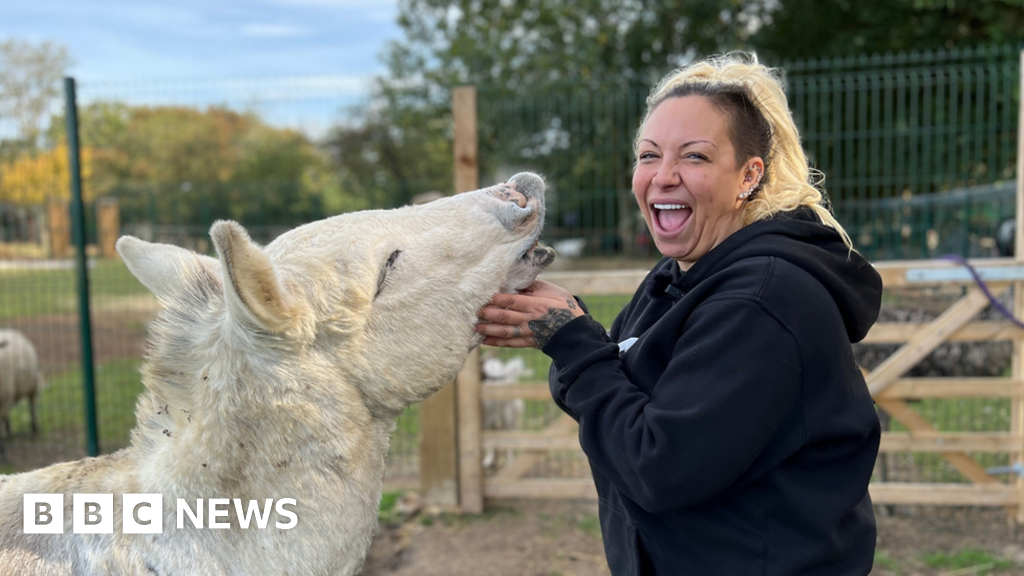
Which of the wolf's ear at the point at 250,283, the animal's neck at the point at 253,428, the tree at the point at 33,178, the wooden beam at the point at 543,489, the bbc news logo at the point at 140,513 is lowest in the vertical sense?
the wooden beam at the point at 543,489

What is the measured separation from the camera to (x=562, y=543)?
16.3 ft

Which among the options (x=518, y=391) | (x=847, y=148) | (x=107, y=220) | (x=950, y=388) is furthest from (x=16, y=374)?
(x=847, y=148)

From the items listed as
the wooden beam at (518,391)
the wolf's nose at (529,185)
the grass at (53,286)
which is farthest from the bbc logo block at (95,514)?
the grass at (53,286)

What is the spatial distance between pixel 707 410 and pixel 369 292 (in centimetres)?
83

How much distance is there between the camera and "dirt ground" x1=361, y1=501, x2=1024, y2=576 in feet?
14.9

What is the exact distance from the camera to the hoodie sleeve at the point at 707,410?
1.43m

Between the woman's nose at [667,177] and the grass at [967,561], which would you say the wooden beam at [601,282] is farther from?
the woman's nose at [667,177]

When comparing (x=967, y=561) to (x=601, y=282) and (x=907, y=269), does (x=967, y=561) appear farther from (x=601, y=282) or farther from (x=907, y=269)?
(x=601, y=282)

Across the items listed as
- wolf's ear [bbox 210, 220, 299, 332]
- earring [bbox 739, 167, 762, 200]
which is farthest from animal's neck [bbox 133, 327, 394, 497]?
earring [bbox 739, 167, 762, 200]

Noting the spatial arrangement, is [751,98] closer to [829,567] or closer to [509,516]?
[829,567]

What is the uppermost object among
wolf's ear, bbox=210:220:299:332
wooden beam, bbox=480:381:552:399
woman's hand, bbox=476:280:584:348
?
wolf's ear, bbox=210:220:299:332

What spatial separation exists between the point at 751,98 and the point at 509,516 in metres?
4.34

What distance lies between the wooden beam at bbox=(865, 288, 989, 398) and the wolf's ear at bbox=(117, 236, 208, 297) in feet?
14.6

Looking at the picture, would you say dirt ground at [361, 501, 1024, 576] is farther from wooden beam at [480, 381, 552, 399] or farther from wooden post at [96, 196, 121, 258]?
wooden post at [96, 196, 121, 258]
